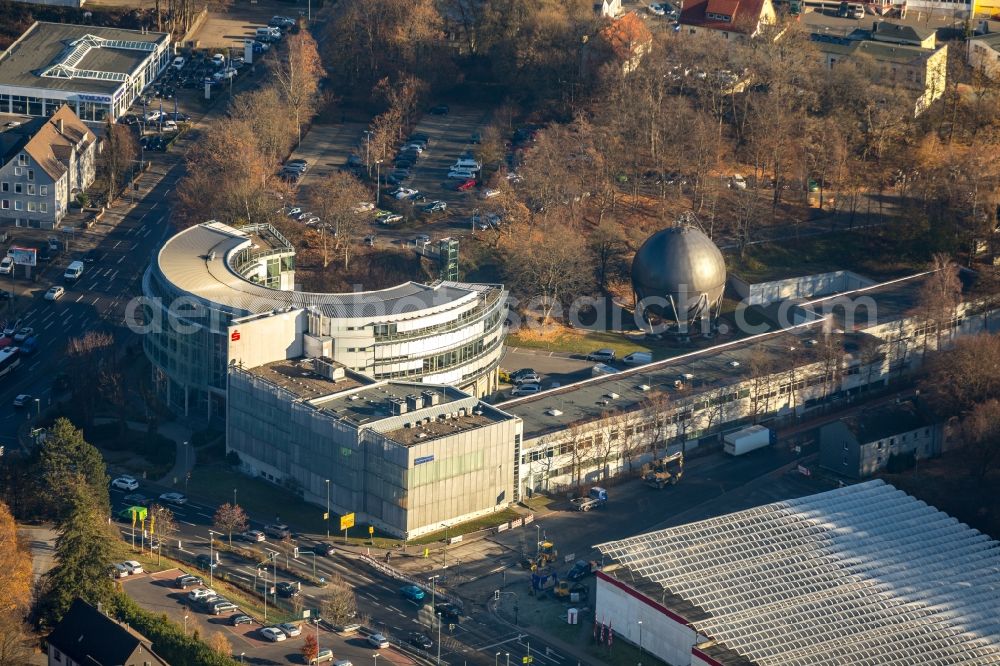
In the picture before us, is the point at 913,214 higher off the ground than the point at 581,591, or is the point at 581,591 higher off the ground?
the point at 913,214

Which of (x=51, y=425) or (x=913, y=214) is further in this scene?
(x=913, y=214)

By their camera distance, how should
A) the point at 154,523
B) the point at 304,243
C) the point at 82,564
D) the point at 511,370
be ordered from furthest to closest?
the point at 304,243, the point at 511,370, the point at 154,523, the point at 82,564

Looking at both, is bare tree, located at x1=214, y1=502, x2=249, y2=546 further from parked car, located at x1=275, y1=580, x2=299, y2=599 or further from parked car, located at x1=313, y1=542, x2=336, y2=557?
parked car, located at x1=275, y1=580, x2=299, y2=599

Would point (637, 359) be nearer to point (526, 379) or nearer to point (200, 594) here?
point (526, 379)

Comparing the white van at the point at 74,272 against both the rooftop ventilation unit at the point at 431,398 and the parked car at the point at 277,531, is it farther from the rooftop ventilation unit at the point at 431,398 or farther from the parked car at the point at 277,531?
the rooftop ventilation unit at the point at 431,398

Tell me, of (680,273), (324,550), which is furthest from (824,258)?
(324,550)

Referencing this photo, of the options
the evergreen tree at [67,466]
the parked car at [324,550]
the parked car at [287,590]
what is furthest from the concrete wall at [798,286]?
the evergreen tree at [67,466]

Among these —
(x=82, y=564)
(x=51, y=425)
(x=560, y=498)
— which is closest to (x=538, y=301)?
(x=560, y=498)

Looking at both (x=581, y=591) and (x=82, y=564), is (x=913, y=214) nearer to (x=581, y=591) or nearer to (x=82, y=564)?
(x=581, y=591)
